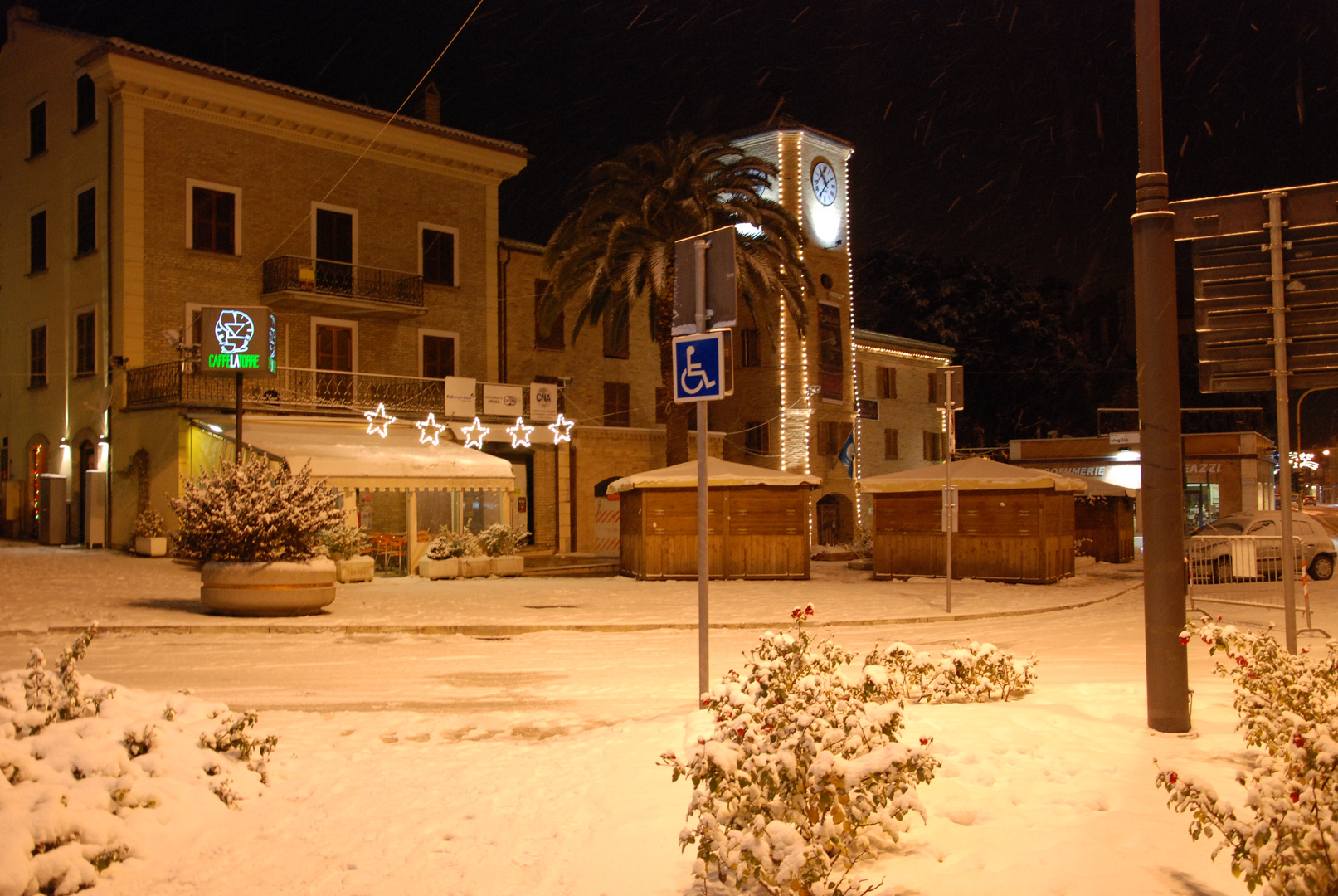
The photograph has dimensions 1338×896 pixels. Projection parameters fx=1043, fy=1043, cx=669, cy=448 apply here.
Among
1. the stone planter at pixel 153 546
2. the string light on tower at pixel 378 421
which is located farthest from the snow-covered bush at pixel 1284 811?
the string light on tower at pixel 378 421

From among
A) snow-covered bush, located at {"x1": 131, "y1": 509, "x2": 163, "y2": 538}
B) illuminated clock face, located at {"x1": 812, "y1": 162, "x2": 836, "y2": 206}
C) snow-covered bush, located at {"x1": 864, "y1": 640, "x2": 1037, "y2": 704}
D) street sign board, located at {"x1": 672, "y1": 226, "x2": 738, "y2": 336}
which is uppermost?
illuminated clock face, located at {"x1": 812, "y1": 162, "x2": 836, "y2": 206}

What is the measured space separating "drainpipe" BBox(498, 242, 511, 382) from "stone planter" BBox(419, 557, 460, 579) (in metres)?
12.4

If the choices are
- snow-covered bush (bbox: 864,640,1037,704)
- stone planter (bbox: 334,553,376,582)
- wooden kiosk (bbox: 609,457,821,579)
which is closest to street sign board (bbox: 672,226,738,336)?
snow-covered bush (bbox: 864,640,1037,704)

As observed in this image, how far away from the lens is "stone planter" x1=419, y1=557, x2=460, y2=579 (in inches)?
896

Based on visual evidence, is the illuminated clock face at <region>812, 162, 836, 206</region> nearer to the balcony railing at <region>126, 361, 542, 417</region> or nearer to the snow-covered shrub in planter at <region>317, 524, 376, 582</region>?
the balcony railing at <region>126, 361, 542, 417</region>

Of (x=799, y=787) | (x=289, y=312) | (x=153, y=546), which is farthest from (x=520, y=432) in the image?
(x=799, y=787)

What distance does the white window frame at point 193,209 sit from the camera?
27000 millimetres

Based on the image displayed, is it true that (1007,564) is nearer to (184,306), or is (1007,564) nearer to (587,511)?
(587,511)

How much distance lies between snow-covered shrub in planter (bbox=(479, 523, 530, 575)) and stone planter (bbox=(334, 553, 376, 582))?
300cm

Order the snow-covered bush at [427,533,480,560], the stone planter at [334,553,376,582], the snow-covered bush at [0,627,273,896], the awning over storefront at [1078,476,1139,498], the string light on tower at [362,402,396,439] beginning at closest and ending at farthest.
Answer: the snow-covered bush at [0,627,273,896], the stone planter at [334,553,376,582], the snow-covered bush at [427,533,480,560], the string light on tower at [362,402,396,439], the awning over storefront at [1078,476,1139,498]

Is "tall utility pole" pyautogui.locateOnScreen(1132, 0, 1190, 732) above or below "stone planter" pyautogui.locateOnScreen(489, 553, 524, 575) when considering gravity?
above

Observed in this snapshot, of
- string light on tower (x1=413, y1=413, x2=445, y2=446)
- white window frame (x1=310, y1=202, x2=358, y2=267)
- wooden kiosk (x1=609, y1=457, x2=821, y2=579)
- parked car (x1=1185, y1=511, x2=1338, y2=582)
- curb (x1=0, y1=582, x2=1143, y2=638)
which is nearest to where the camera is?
curb (x1=0, y1=582, x2=1143, y2=638)

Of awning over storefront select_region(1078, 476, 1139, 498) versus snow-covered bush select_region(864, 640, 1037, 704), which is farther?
awning over storefront select_region(1078, 476, 1139, 498)

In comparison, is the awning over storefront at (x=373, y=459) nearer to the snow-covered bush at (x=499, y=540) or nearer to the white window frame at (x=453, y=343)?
the snow-covered bush at (x=499, y=540)
